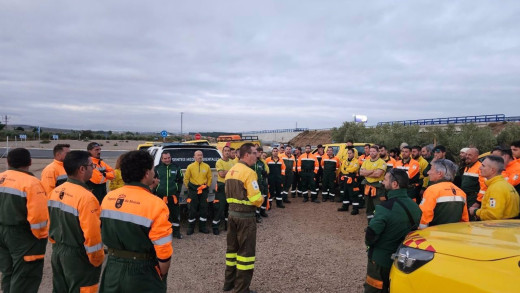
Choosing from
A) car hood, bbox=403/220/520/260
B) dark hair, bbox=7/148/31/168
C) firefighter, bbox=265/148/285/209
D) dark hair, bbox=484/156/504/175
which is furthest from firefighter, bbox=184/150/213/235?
dark hair, bbox=484/156/504/175

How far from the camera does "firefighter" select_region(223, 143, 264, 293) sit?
4348mm

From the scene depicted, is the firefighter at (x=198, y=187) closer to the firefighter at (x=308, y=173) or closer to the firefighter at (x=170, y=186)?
the firefighter at (x=170, y=186)

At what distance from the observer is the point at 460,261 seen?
2154 mm

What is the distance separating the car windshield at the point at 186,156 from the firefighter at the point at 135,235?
561 cm

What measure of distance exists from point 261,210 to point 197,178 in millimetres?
2663

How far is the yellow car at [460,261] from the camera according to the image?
192cm

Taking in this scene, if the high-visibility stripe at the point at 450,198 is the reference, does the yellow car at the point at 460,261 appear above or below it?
below

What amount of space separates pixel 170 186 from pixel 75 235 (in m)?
4.00

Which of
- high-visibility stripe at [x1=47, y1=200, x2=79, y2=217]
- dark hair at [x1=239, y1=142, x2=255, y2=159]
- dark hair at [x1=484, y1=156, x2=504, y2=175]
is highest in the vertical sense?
dark hair at [x1=239, y1=142, x2=255, y2=159]

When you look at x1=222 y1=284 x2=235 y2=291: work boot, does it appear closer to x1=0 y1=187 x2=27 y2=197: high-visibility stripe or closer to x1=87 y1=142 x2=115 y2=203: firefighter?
x1=0 y1=187 x2=27 y2=197: high-visibility stripe

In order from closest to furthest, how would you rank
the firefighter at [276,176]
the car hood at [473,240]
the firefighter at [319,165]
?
the car hood at [473,240]
the firefighter at [276,176]
the firefighter at [319,165]

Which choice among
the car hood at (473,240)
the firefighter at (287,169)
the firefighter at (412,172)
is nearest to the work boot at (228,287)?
the car hood at (473,240)

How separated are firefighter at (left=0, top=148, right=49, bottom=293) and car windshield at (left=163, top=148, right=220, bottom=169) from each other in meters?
4.49

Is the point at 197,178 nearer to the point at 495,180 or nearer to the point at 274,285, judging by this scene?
the point at 274,285
